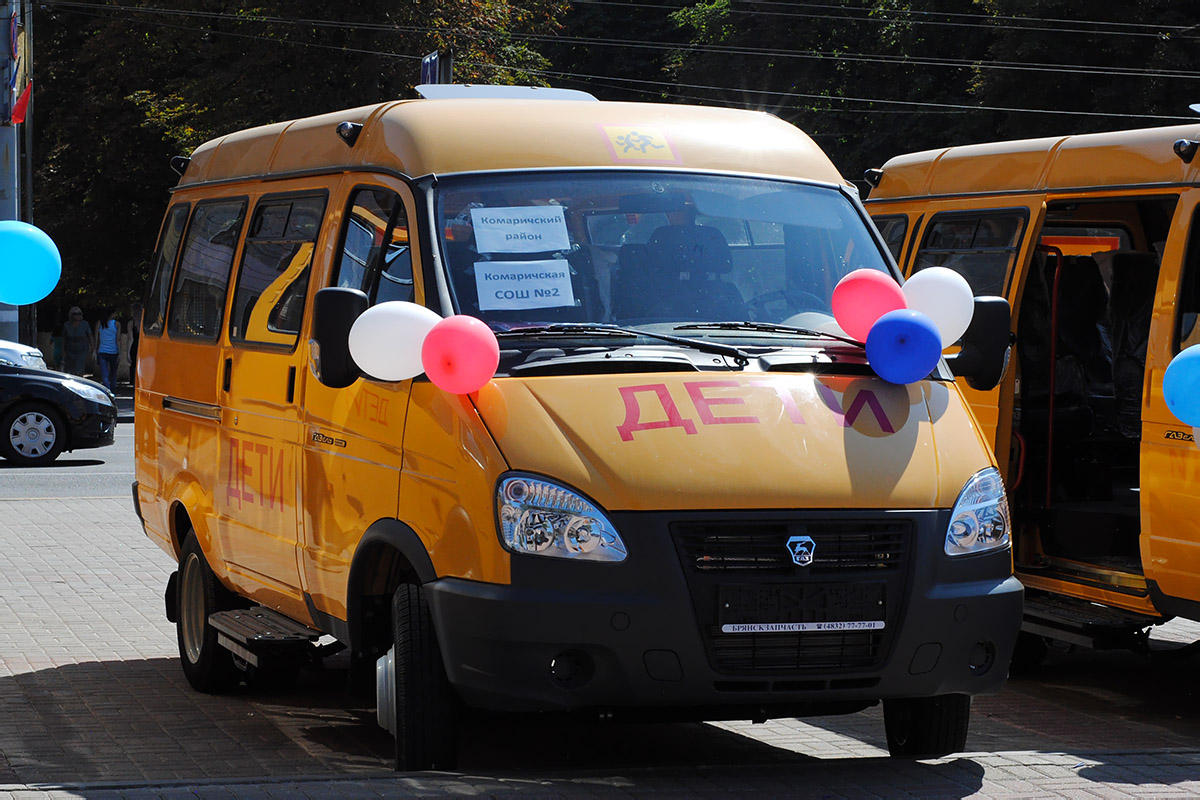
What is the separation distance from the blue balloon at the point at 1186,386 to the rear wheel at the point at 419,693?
122 inches

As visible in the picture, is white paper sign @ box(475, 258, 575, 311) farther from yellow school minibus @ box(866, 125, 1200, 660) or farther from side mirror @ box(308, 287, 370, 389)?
yellow school minibus @ box(866, 125, 1200, 660)

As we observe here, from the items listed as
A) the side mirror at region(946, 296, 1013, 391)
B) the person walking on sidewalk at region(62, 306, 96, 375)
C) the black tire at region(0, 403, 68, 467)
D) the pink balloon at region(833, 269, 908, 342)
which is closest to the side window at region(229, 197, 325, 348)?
the pink balloon at region(833, 269, 908, 342)

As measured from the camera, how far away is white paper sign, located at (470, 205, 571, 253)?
614 cm

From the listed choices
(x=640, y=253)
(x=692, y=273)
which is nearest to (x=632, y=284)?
(x=640, y=253)

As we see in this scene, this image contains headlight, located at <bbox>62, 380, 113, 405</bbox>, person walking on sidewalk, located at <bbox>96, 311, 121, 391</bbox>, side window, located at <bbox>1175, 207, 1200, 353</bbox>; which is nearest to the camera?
side window, located at <bbox>1175, 207, 1200, 353</bbox>

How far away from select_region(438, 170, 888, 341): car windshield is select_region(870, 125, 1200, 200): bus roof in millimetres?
1992

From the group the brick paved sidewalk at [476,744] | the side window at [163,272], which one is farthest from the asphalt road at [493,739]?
the side window at [163,272]

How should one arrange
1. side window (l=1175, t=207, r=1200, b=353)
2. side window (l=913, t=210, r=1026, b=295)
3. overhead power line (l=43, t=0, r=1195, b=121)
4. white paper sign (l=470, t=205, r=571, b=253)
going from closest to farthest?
white paper sign (l=470, t=205, r=571, b=253) < side window (l=1175, t=207, r=1200, b=353) < side window (l=913, t=210, r=1026, b=295) < overhead power line (l=43, t=0, r=1195, b=121)

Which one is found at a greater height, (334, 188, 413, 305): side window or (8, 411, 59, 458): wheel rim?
(334, 188, 413, 305): side window

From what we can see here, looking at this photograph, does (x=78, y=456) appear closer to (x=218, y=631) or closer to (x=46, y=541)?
(x=46, y=541)

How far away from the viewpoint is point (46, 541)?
13352 mm

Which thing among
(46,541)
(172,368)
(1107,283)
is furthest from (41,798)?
(46,541)

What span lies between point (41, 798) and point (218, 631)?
107 inches

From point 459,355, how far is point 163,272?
424 cm
